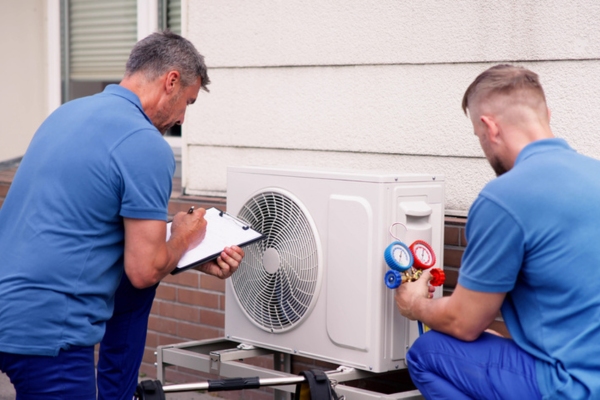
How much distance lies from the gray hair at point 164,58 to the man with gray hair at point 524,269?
39.5 inches

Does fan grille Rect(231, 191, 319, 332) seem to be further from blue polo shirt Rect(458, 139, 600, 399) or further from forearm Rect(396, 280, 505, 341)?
blue polo shirt Rect(458, 139, 600, 399)

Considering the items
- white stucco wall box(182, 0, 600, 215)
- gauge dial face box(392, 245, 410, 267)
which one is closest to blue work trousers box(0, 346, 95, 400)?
gauge dial face box(392, 245, 410, 267)

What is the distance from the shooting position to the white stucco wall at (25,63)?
5.73m

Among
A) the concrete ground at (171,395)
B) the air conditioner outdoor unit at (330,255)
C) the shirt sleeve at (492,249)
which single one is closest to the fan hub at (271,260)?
the air conditioner outdoor unit at (330,255)

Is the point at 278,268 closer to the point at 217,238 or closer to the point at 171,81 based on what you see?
the point at 217,238

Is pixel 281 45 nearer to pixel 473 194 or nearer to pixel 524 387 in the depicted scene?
pixel 473 194

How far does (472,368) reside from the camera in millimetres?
2479

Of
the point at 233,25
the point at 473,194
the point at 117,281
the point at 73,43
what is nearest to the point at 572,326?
→ the point at 473,194

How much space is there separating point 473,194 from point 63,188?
1.71 m

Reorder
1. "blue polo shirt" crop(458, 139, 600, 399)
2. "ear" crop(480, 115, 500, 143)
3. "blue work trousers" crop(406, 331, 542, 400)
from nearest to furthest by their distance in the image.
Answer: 1. "blue polo shirt" crop(458, 139, 600, 399)
2. "blue work trousers" crop(406, 331, 542, 400)
3. "ear" crop(480, 115, 500, 143)

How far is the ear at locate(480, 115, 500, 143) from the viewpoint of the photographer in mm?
2492

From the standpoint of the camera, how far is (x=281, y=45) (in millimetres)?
4066

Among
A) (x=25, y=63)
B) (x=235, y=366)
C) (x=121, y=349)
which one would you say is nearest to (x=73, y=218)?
(x=121, y=349)

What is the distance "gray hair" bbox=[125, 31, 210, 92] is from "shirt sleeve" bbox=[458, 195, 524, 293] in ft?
3.80
